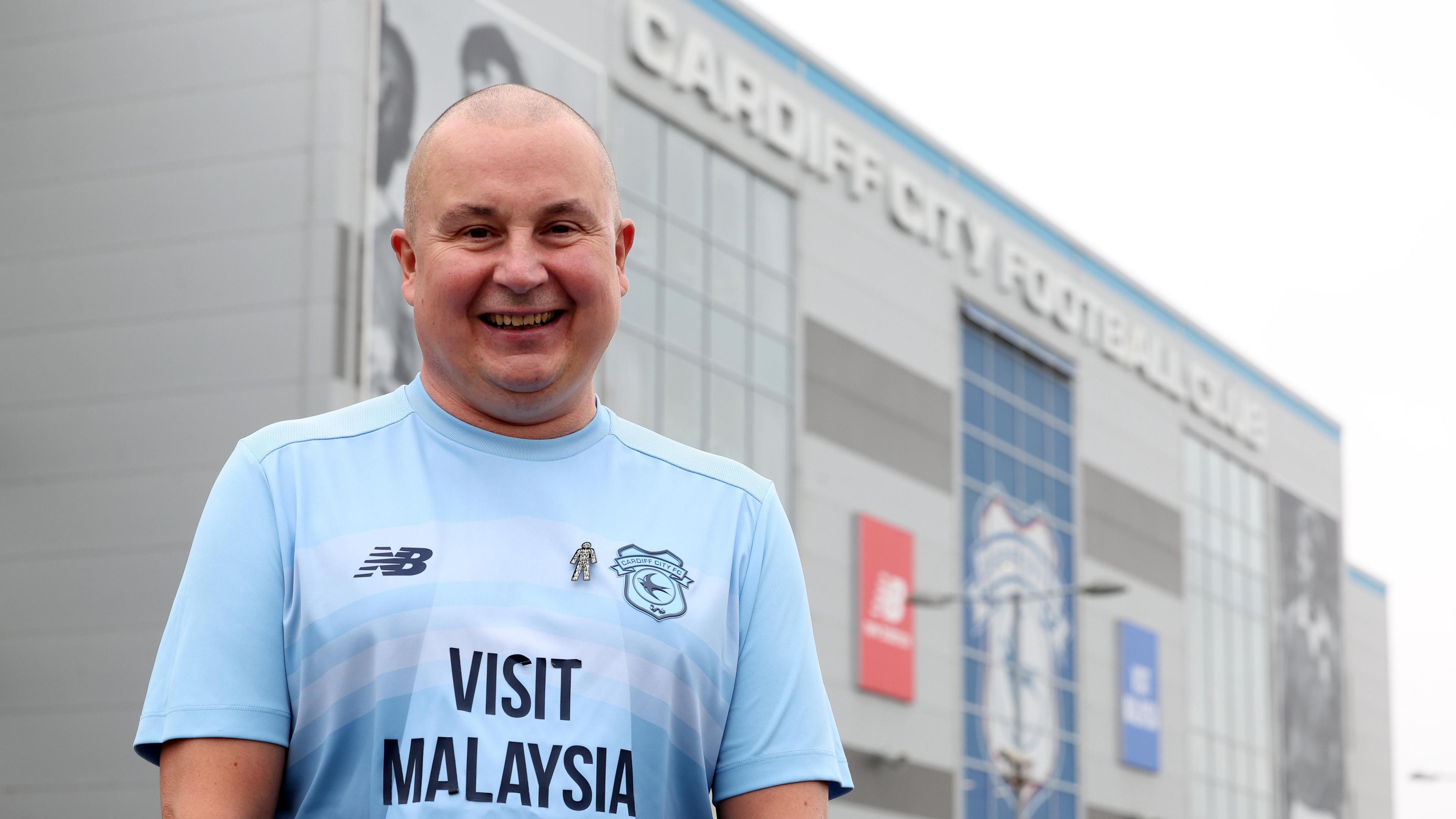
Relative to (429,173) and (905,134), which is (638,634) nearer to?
(429,173)

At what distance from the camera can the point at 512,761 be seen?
2268 millimetres

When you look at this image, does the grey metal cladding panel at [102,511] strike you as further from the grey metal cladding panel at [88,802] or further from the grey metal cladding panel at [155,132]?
the grey metal cladding panel at [155,132]

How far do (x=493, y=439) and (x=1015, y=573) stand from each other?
125 ft

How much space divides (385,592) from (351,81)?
21763mm

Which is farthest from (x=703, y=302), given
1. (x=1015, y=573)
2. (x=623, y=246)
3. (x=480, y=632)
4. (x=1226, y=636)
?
(x=480, y=632)

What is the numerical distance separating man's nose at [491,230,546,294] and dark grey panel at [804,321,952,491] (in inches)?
1205

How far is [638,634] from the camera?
239cm

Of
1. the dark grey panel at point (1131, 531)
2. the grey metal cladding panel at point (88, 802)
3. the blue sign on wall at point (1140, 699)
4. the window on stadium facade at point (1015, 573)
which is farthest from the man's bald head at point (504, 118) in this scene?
the blue sign on wall at point (1140, 699)

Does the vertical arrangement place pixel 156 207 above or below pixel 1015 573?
→ above

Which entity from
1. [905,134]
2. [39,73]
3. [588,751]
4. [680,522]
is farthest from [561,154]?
[905,134]

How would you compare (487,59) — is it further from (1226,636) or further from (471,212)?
(1226,636)

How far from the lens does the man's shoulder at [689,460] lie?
8.63 ft

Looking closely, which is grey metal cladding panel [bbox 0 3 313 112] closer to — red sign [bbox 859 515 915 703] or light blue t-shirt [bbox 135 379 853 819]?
red sign [bbox 859 515 915 703]

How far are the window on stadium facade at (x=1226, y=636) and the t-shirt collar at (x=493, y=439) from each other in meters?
45.9
